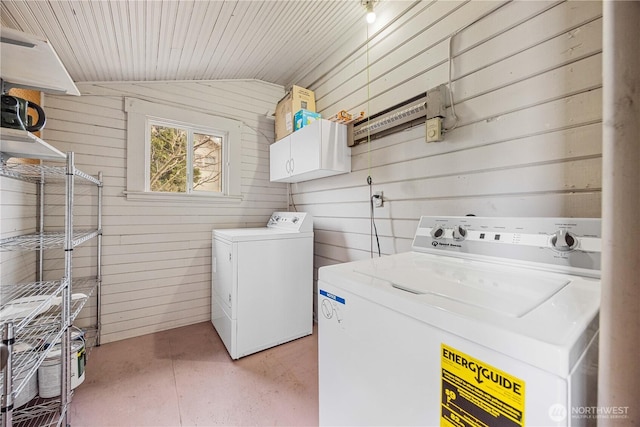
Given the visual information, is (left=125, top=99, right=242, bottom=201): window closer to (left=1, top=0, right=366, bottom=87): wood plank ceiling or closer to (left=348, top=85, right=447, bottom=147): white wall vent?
(left=1, top=0, right=366, bottom=87): wood plank ceiling

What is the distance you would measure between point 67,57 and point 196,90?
101 centimetres

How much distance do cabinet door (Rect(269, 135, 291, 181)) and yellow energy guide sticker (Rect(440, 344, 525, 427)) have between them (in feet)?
7.10

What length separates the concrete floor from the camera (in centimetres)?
153

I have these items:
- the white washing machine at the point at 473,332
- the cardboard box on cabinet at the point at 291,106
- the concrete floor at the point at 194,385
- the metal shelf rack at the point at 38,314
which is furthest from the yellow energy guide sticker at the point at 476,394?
the cardboard box on cabinet at the point at 291,106

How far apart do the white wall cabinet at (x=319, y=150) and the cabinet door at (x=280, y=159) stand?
2 centimetres

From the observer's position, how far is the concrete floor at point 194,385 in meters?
1.53

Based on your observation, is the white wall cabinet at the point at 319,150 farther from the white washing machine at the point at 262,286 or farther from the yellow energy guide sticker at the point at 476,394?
the yellow energy guide sticker at the point at 476,394

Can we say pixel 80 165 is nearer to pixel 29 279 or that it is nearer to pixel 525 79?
pixel 29 279

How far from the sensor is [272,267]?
2227mm

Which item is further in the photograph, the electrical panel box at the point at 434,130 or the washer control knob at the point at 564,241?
the electrical panel box at the point at 434,130

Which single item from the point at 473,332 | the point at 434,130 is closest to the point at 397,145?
the point at 434,130

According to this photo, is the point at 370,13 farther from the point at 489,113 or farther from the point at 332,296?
the point at 332,296

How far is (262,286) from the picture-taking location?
218 cm

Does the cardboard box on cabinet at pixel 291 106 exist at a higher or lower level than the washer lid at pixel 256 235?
higher
